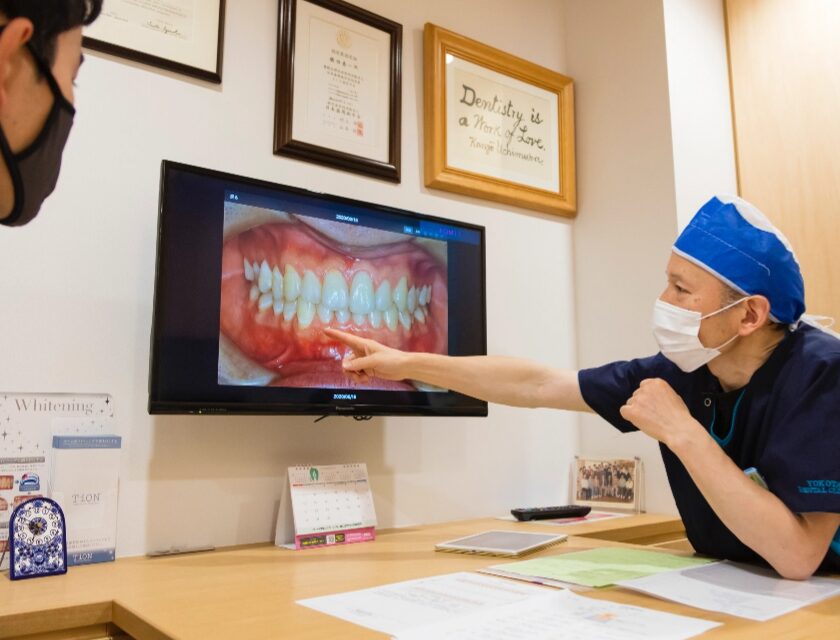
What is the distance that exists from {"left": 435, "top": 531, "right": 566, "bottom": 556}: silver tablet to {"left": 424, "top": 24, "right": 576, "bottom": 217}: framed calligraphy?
108cm

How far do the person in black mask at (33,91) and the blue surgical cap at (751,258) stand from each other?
1069 millimetres

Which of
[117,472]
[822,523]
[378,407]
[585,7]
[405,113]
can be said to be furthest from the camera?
[585,7]

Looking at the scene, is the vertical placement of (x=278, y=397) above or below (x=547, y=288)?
below

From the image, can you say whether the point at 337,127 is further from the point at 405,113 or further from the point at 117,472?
the point at 117,472

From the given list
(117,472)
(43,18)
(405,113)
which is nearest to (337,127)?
(405,113)

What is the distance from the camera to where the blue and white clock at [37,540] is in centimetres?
124

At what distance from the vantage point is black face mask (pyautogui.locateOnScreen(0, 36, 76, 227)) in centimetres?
59

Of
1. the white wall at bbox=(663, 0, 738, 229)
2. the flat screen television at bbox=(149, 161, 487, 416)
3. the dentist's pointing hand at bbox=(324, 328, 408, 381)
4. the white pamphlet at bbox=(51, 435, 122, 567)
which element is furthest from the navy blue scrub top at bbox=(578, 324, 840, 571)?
the white pamphlet at bbox=(51, 435, 122, 567)

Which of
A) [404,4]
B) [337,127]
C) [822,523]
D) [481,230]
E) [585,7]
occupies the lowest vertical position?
[822,523]

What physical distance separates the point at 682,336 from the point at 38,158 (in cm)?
110

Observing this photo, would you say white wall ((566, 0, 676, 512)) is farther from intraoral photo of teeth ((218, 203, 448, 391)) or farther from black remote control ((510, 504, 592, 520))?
intraoral photo of teeth ((218, 203, 448, 391))

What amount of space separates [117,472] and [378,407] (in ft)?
→ 2.03

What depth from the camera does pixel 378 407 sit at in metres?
1.76

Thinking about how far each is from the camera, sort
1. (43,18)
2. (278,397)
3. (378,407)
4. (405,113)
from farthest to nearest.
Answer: (405,113), (378,407), (278,397), (43,18)
